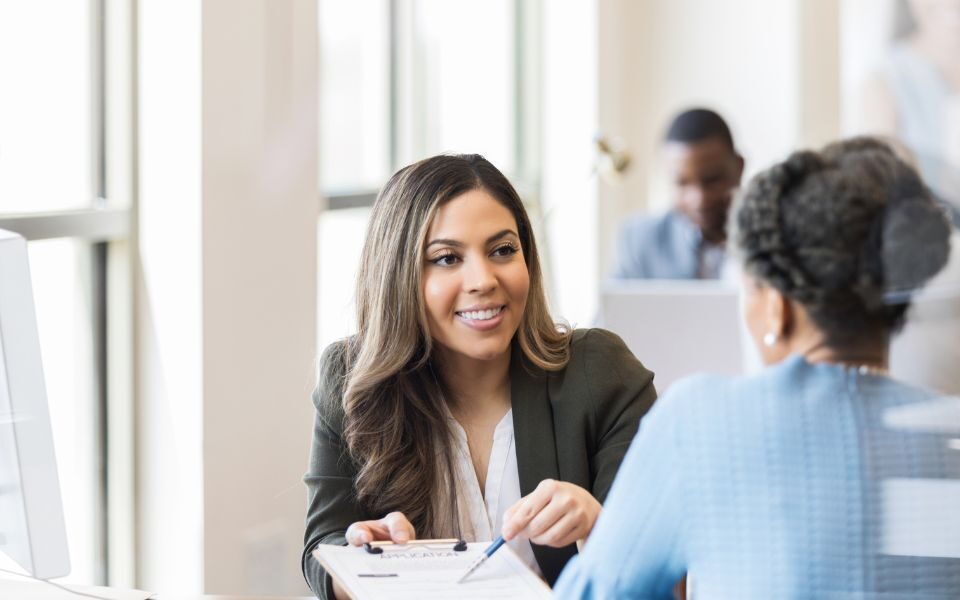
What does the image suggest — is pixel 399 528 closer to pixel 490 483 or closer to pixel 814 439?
pixel 490 483

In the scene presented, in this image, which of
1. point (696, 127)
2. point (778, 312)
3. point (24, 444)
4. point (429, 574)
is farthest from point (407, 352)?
point (696, 127)

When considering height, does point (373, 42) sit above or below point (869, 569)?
above

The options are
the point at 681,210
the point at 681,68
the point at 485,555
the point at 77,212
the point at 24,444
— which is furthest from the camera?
the point at 681,68

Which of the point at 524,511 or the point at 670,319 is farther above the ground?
the point at 670,319

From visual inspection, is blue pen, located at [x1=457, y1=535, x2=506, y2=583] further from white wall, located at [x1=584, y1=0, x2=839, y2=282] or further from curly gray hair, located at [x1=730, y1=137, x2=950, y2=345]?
white wall, located at [x1=584, y1=0, x2=839, y2=282]

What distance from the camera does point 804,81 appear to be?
3701 mm

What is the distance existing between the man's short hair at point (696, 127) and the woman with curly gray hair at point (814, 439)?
2290mm

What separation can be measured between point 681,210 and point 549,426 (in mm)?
1647

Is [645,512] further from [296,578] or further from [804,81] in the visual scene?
[804,81]

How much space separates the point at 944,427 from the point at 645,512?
8.7 inches

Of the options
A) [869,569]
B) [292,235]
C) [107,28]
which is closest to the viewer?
[869,569]

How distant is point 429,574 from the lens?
111 cm

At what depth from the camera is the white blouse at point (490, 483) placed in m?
1.36

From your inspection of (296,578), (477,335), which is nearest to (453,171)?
(477,335)
